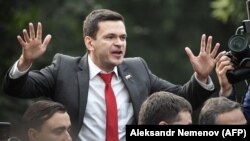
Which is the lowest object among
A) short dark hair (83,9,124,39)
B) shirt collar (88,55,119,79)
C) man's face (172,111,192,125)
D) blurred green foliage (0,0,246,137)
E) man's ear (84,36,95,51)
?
man's face (172,111,192,125)

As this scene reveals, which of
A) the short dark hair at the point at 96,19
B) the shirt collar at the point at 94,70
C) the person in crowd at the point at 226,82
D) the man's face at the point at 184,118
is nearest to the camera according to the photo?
the man's face at the point at 184,118

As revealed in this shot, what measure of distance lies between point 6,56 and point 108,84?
4.99 meters

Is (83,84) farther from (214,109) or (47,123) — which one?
(214,109)

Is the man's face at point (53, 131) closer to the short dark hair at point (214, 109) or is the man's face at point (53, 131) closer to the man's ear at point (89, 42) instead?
the short dark hair at point (214, 109)

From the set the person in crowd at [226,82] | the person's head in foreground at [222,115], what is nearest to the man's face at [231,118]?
the person's head in foreground at [222,115]

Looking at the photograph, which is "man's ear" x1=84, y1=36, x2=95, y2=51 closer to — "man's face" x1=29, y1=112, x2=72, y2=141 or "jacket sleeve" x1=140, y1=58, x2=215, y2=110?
"jacket sleeve" x1=140, y1=58, x2=215, y2=110

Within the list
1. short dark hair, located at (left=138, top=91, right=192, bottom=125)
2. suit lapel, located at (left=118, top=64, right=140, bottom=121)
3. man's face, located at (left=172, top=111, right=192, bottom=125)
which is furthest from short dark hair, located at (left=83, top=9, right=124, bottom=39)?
man's face, located at (left=172, top=111, right=192, bottom=125)

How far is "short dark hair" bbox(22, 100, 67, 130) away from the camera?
7363 mm

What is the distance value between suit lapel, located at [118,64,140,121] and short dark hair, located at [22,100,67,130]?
761 mm

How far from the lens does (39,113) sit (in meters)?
7.39

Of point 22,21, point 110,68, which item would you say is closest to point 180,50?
point 22,21

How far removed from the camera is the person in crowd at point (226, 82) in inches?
306

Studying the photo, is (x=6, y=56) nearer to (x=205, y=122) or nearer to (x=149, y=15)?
(x=205, y=122)

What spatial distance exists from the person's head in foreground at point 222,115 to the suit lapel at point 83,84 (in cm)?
110
